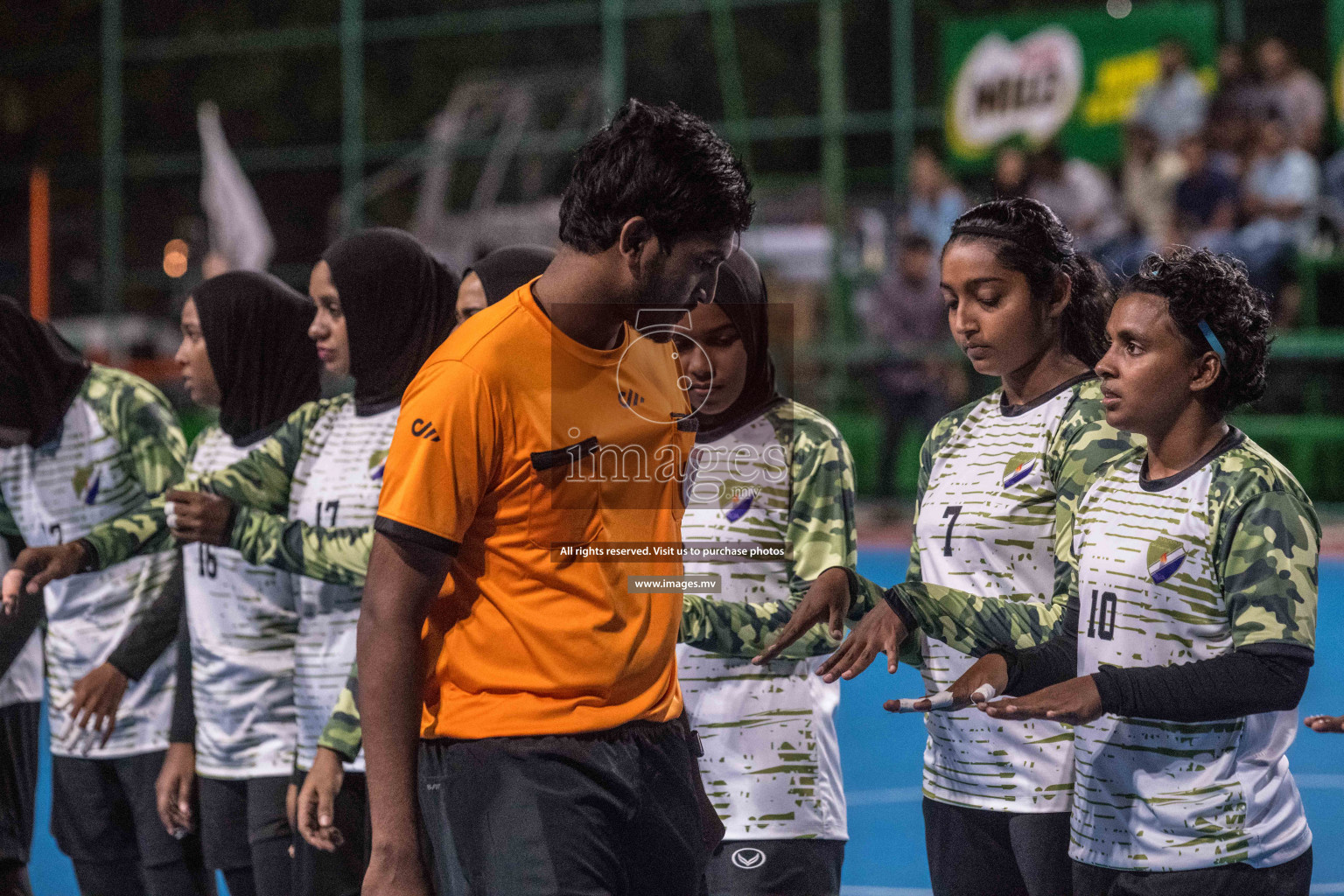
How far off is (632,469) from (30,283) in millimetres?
17417

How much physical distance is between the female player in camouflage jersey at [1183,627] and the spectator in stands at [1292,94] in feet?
31.7

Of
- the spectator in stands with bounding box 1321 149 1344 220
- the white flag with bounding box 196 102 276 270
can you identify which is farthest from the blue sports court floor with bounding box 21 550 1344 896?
the white flag with bounding box 196 102 276 270

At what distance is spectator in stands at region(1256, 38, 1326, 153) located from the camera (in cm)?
1150

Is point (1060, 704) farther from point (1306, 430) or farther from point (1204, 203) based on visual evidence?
point (1306, 430)

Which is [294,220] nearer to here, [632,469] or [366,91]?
[366,91]

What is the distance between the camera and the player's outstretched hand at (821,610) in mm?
2730

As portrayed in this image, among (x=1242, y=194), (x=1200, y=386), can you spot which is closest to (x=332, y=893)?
(x=1200, y=386)

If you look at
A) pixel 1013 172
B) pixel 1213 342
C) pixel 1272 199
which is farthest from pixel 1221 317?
pixel 1013 172

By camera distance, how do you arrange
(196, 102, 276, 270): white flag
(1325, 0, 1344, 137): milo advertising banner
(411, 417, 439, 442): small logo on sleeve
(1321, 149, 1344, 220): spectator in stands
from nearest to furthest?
(411, 417, 439, 442): small logo on sleeve, (1321, 149, 1344, 220): spectator in stands, (1325, 0, 1344, 137): milo advertising banner, (196, 102, 276, 270): white flag

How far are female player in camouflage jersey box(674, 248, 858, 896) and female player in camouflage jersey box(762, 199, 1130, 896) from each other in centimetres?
23

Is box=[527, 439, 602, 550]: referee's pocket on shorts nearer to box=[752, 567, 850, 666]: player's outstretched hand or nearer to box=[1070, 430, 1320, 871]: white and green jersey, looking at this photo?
box=[752, 567, 850, 666]: player's outstretched hand

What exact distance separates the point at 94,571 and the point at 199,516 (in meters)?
0.81

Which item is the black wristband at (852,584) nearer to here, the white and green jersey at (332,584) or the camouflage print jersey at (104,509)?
the white and green jersey at (332,584)

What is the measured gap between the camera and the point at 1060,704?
2457 mm
